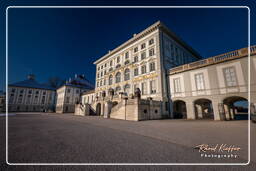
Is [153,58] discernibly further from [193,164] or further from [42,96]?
[42,96]

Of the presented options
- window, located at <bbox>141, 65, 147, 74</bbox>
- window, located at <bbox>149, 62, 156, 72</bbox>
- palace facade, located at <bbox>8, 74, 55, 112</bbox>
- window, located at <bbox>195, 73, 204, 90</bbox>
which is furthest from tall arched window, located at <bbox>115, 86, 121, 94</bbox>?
palace facade, located at <bbox>8, 74, 55, 112</bbox>

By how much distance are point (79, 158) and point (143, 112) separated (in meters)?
11.9

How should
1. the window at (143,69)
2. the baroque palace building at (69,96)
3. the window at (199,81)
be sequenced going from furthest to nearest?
1. the baroque palace building at (69,96)
2. the window at (143,69)
3. the window at (199,81)

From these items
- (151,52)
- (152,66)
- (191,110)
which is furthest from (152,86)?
(191,110)

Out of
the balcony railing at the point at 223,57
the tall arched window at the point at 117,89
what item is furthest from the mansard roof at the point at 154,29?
the tall arched window at the point at 117,89

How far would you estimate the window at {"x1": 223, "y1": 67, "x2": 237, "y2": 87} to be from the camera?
12570 mm

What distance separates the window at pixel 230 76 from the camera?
12.6 meters

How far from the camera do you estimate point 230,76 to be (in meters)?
12.9

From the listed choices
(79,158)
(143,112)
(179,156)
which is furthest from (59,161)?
(143,112)

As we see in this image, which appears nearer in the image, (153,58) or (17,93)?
(153,58)

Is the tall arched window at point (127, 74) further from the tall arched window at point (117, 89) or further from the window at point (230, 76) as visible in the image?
the window at point (230, 76)

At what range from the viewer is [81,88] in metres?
45.5

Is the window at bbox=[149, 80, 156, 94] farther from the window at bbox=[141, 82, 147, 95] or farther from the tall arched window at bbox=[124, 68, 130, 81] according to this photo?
the tall arched window at bbox=[124, 68, 130, 81]

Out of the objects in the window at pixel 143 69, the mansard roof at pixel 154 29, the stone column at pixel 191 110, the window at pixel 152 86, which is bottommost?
the stone column at pixel 191 110
